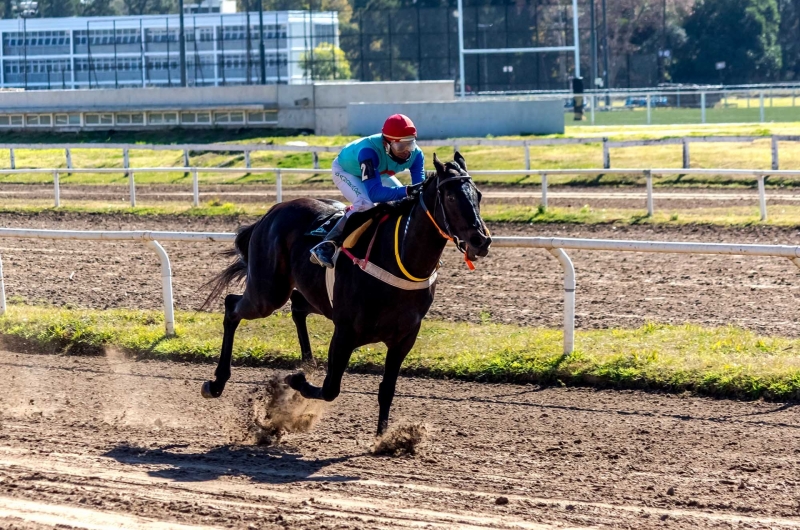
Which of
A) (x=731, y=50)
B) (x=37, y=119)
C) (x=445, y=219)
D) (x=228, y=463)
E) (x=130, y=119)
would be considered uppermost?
(x=731, y=50)

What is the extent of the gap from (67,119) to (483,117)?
15583 mm

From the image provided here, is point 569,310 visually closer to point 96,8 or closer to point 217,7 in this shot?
point 217,7

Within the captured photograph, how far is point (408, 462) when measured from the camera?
605 centimetres

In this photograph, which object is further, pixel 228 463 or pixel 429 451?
pixel 429 451

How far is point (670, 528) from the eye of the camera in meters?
4.82

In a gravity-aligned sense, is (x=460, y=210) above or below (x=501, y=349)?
above

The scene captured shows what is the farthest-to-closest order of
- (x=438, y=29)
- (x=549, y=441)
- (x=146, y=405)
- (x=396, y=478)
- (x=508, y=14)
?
(x=438, y=29)
(x=508, y=14)
(x=146, y=405)
(x=549, y=441)
(x=396, y=478)

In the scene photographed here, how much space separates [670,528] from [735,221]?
1135 cm

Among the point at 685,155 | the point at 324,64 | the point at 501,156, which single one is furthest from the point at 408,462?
the point at 324,64

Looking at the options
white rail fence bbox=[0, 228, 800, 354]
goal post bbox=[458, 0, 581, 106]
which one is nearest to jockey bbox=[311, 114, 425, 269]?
white rail fence bbox=[0, 228, 800, 354]

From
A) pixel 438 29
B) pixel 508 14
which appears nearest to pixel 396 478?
pixel 508 14

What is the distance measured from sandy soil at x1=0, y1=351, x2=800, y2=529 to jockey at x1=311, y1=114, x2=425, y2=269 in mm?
1301

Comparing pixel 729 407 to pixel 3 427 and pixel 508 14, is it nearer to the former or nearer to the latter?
pixel 3 427

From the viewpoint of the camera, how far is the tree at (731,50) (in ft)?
182
